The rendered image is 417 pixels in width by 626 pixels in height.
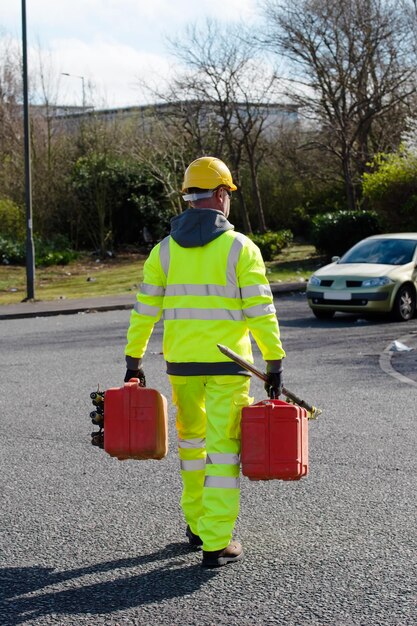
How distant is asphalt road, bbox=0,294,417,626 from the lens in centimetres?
404

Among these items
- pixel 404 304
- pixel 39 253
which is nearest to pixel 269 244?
pixel 39 253

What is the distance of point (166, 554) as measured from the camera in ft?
15.6

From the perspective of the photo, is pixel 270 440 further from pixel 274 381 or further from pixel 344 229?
pixel 344 229

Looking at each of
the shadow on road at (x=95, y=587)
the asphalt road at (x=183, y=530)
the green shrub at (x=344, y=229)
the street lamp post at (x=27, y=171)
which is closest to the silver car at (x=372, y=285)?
the asphalt road at (x=183, y=530)

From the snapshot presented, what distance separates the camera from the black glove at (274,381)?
4660 millimetres

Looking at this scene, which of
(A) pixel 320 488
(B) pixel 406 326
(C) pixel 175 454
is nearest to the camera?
(A) pixel 320 488

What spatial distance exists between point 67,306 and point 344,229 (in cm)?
908

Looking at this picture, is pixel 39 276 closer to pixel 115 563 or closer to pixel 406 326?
pixel 406 326

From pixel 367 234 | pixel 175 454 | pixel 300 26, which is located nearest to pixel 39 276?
pixel 367 234

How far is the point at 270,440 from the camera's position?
14.8ft

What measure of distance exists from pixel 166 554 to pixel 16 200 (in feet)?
91.0

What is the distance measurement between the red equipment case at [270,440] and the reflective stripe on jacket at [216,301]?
0.93 feet

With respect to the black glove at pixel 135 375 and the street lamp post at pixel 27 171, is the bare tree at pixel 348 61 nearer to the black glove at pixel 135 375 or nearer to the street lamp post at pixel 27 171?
the street lamp post at pixel 27 171

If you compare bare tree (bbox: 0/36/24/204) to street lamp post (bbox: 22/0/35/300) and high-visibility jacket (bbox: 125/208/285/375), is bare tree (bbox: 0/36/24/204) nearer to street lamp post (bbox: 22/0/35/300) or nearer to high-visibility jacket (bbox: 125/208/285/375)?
street lamp post (bbox: 22/0/35/300)
